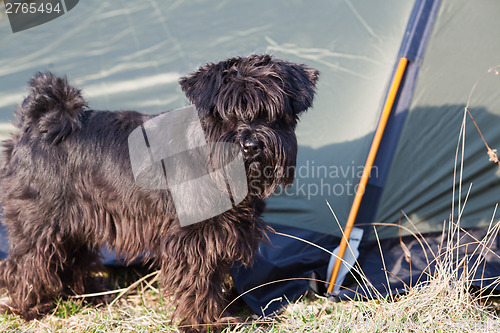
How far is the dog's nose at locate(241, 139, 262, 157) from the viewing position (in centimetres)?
235

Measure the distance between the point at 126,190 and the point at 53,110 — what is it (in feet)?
2.25

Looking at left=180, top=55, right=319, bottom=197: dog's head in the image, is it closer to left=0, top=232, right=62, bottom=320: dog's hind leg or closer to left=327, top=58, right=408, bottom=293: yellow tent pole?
left=327, top=58, right=408, bottom=293: yellow tent pole

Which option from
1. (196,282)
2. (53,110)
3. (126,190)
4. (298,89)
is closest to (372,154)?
(298,89)

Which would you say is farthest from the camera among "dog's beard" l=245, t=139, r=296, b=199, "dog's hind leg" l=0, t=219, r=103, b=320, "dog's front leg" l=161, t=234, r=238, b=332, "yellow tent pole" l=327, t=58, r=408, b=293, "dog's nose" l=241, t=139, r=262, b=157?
"yellow tent pole" l=327, t=58, r=408, b=293

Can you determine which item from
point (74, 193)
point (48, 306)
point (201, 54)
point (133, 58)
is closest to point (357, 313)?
point (74, 193)

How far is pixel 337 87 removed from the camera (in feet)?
11.7

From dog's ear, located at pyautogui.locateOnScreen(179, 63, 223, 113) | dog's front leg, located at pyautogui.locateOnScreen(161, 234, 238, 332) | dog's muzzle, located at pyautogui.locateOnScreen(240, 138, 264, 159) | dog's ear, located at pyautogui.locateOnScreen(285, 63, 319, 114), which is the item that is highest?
dog's ear, located at pyautogui.locateOnScreen(179, 63, 223, 113)

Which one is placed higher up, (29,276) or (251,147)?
(251,147)

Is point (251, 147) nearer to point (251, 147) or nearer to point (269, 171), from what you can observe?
point (251, 147)

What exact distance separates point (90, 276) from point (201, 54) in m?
1.98

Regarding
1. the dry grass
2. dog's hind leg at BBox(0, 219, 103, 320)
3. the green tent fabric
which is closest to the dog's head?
the dry grass

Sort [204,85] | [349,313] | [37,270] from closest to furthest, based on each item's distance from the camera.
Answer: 1. [204,85]
2. [349,313]
3. [37,270]

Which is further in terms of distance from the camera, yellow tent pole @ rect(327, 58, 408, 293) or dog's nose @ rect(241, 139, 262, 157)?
yellow tent pole @ rect(327, 58, 408, 293)

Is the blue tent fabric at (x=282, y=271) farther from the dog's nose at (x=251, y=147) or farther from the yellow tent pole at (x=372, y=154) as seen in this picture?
the dog's nose at (x=251, y=147)
